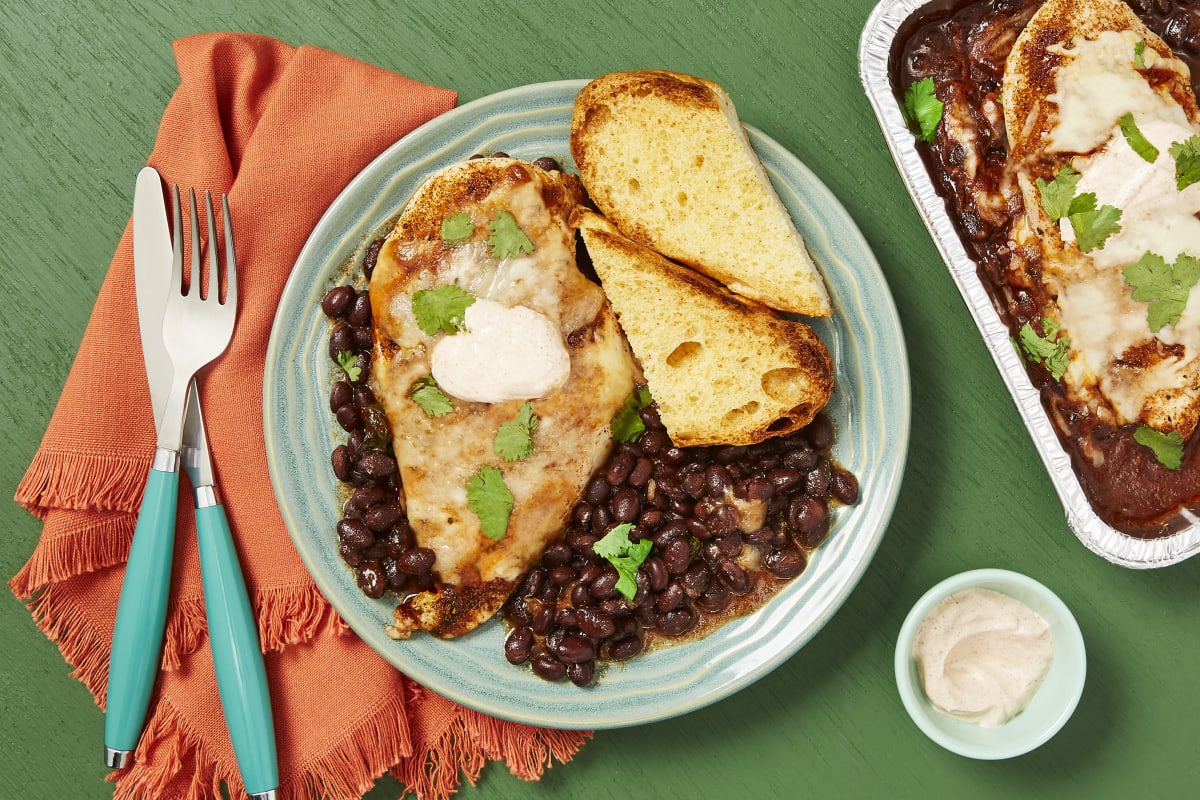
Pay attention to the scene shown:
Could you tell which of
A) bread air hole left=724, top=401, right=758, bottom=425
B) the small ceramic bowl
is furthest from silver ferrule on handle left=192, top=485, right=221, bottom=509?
the small ceramic bowl

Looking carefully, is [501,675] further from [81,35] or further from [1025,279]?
[81,35]

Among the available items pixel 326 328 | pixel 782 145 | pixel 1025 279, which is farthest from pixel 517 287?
pixel 1025 279

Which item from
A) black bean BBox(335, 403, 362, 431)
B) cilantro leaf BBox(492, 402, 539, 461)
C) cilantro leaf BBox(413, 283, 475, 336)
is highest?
cilantro leaf BBox(413, 283, 475, 336)

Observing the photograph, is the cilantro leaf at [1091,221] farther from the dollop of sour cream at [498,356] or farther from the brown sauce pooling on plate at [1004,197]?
the dollop of sour cream at [498,356]

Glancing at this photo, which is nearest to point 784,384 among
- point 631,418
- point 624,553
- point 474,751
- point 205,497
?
point 631,418

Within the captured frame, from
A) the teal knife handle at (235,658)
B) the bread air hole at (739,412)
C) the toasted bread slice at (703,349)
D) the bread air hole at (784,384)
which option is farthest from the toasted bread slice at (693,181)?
the teal knife handle at (235,658)

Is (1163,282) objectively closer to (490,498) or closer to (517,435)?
(517,435)

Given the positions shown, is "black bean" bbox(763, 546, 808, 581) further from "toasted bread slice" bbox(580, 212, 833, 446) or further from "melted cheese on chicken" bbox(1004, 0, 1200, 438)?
"melted cheese on chicken" bbox(1004, 0, 1200, 438)
